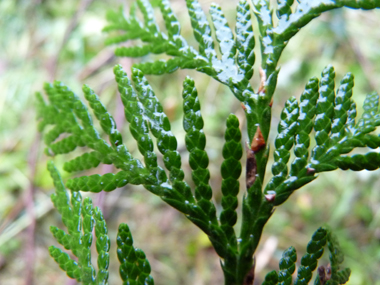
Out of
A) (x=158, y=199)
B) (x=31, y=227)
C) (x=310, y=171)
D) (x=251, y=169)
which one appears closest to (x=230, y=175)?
(x=251, y=169)

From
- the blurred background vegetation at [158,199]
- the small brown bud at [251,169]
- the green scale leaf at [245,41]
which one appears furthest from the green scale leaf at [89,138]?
the blurred background vegetation at [158,199]

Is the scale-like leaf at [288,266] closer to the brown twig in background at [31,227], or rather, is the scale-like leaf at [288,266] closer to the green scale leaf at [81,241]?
the green scale leaf at [81,241]

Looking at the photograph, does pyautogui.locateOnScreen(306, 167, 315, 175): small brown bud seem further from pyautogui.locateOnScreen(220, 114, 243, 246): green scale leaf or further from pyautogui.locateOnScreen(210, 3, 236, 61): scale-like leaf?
pyautogui.locateOnScreen(210, 3, 236, 61): scale-like leaf

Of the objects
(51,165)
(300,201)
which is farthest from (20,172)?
(300,201)

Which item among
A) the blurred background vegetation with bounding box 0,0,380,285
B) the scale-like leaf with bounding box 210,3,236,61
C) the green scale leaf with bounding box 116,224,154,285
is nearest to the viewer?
the green scale leaf with bounding box 116,224,154,285

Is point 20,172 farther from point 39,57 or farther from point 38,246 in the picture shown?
point 39,57

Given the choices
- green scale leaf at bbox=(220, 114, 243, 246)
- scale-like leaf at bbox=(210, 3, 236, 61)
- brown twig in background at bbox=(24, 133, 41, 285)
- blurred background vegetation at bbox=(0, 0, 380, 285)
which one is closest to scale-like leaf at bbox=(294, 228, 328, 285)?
green scale leaf at bbox=(220, 114, 243, 246)
